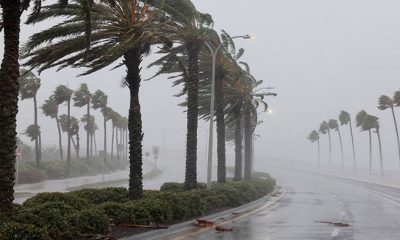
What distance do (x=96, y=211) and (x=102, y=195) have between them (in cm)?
542

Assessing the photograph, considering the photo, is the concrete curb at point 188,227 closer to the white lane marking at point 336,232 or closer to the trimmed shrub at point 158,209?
the trimmed shrub at point 158,209

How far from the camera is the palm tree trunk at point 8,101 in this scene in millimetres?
11289

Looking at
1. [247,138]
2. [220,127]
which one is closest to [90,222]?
[220,127]

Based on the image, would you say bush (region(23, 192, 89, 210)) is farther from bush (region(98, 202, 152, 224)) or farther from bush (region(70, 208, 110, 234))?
bush (region(70, 208, 110, 234))

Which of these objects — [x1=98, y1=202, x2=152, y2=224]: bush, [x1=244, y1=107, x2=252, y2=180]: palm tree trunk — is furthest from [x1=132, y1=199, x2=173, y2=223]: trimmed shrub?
[x1=244, y1=107, x2=252, y2=180]: palm tree trunk

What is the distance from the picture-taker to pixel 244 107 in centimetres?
3562

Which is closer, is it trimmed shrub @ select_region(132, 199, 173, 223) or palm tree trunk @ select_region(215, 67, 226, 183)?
trimmed shrub @ select_region(132, 199, 173, 223)

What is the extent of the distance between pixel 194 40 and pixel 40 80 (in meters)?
44.8

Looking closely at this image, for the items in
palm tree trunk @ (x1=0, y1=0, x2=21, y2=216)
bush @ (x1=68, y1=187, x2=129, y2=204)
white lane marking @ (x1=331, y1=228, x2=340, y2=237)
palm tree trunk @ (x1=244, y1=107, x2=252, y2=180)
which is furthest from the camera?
palm tree trunk @ (x1=244, y1=107, x2=252, y2=180)

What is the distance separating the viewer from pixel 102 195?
17531mm

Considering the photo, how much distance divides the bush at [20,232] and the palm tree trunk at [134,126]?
8.06 meters

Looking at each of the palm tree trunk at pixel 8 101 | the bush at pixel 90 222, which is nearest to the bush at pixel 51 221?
the bush at pixel 90 222

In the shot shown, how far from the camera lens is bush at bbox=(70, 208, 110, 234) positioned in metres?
11.5

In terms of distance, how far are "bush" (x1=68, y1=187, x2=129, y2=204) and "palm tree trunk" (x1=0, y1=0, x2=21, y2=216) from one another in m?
5.54
